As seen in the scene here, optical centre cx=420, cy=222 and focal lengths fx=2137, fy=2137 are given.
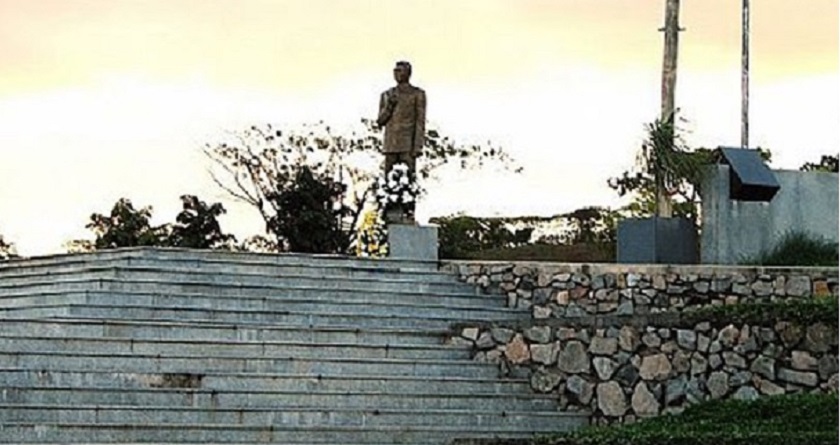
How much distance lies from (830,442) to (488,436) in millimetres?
3435

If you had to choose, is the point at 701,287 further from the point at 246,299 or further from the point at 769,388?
the point at 246,299

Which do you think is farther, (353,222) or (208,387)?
(353,222)

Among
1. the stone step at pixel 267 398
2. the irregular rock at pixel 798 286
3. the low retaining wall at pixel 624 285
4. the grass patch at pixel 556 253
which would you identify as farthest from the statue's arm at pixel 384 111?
the stone step at pixel 267 398

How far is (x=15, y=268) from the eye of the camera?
1938cm

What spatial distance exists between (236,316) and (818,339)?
16.5 feet

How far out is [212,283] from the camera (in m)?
18.1

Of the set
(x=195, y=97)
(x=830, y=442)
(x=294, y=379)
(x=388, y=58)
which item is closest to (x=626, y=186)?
(x=388, y=58)

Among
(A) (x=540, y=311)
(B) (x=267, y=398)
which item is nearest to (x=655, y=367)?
(B) (x=267, y=398)

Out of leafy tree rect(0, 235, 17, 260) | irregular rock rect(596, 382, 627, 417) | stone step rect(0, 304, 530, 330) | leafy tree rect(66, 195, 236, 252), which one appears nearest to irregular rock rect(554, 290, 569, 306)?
stone step rect(0, 304, 530, 330)

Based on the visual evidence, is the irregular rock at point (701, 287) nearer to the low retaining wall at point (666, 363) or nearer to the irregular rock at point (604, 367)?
the low retaining wall at point (666, 363)

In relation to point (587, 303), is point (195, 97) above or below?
above

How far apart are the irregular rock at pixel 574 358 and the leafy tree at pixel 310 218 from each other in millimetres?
13522

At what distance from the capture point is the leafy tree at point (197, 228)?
29984 mm

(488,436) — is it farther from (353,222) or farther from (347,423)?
(353,222)
